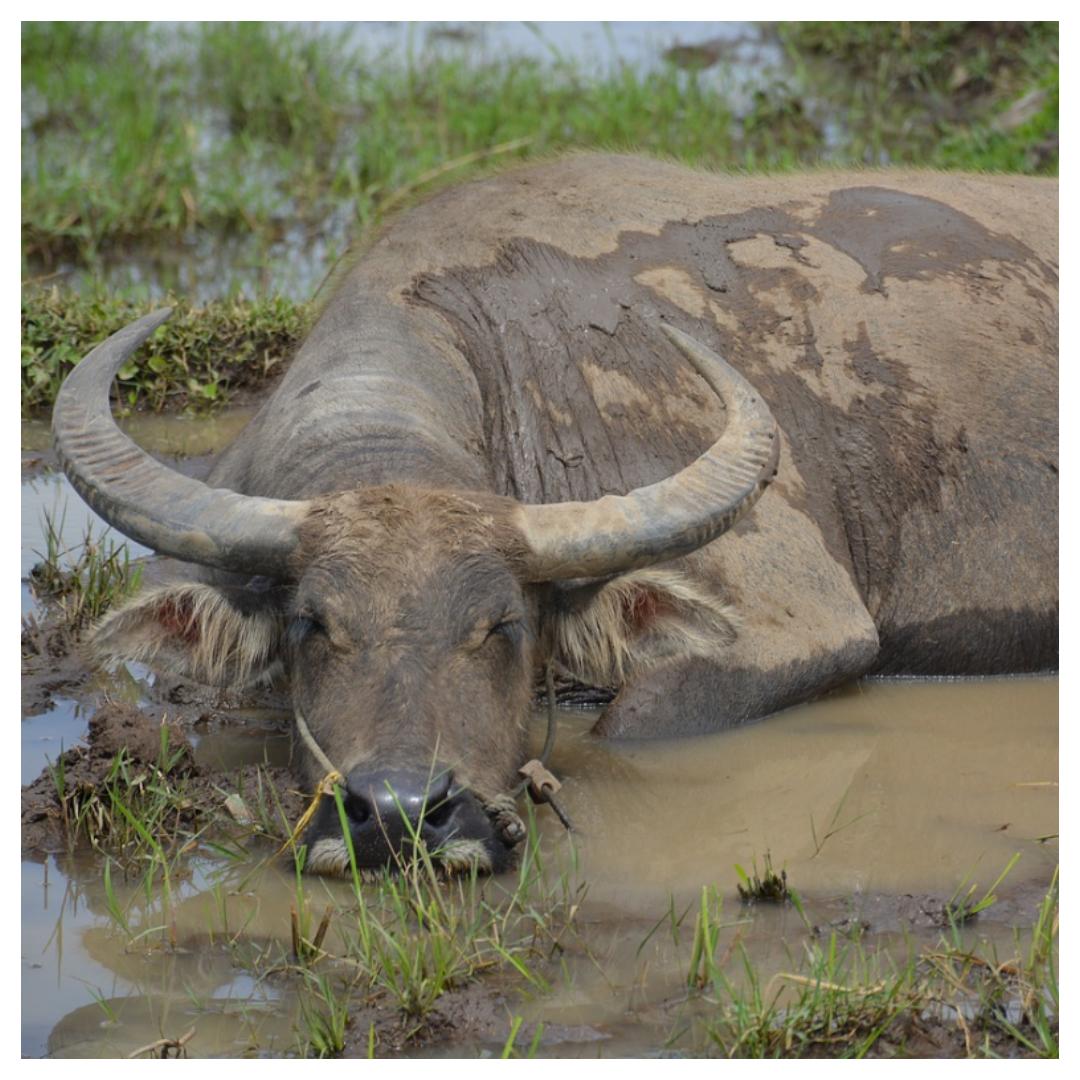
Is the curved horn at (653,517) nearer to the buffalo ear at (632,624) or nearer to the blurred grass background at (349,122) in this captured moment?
the buffalo ear at (632,624)

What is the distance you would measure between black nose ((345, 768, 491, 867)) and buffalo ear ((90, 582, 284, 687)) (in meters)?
0.78

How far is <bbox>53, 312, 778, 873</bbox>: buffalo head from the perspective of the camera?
407 centimetres

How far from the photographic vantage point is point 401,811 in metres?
3.86

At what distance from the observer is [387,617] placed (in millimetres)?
4191

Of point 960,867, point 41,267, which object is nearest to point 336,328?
point 960,867

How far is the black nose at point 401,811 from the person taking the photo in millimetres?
3900

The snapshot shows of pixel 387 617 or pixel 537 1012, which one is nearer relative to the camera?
pixel 537 1012

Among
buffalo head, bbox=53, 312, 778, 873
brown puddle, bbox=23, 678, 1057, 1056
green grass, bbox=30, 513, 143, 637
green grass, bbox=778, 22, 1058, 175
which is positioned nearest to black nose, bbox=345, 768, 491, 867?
buffalo head, bbox=53, 312, 778, 873

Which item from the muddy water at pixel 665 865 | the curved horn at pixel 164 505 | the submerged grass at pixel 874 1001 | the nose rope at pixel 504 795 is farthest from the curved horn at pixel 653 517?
the submerged grass at pixel 874 1001

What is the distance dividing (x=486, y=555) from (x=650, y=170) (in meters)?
2.69

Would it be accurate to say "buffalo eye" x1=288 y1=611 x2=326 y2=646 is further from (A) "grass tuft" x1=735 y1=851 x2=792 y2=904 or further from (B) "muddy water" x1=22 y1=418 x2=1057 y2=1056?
(A) "grass tuft" x1=735 y1=851 x2=792 y2=904

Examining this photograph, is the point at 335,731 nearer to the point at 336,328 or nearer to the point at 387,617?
the point at 387,617

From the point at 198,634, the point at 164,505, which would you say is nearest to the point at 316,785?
the point at 198,634
